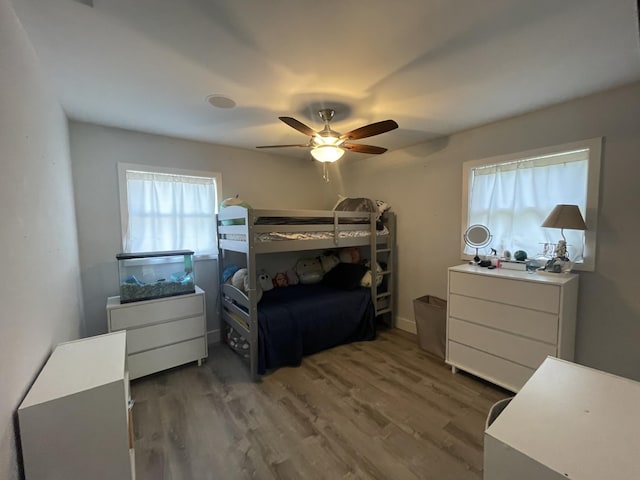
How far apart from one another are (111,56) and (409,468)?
2881 millimetres

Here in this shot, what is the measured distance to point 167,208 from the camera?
2883mm

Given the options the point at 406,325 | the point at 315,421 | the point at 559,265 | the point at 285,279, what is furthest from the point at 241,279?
the point at 559,265

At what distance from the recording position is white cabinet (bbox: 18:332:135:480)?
1.01m

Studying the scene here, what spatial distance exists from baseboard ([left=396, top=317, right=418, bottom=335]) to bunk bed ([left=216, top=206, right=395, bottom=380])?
92 mm

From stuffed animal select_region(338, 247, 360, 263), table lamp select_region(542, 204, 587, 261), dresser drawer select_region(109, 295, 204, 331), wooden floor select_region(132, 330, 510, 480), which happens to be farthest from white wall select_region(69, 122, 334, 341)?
table lamp select_region(542, 204, 587, 261)

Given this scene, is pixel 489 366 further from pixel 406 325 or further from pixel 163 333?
pixel 163 333

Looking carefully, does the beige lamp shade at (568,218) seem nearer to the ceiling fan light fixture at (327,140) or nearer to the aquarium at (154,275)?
the ceiling fan light fixture at (327,140)

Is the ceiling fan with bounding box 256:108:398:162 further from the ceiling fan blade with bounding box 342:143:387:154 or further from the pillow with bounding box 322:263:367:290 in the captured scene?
the pillow with bounding box 322:263:367:290

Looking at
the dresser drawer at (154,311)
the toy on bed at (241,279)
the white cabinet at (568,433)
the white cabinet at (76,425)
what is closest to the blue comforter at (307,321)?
the toy on bed at (241,279)

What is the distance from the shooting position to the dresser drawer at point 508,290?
193cm

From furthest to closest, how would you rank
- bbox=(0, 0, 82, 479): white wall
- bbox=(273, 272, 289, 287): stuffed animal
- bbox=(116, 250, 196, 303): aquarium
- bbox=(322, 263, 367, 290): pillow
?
bbox=(273, 272, 289, 287): stuffed animal
bbox=(322, 263, 367, 290): pillow
bbox=(116, 250, 196, 303): aquarium
bbox=(0, 0, 82, 479): white wall

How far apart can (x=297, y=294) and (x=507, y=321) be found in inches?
78.9

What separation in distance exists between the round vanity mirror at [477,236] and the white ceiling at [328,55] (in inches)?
40.9

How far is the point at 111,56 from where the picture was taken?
1.50 metres
